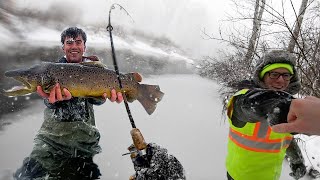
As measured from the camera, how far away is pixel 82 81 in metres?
3.43

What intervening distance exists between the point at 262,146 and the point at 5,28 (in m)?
20.0

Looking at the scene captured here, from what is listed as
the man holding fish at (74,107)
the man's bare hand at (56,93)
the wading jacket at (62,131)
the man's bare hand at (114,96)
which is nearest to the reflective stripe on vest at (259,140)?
the man holding fish at (74,107)

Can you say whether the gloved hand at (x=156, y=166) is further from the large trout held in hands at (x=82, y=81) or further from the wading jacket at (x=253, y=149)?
the large trout held in hands at (x=82, y=81)

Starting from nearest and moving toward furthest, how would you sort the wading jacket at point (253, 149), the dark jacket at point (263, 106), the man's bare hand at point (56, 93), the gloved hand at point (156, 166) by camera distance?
the dark jacket at point (263, 106)
the gloved hand at point (156, 166)
the wading jacket at point (253, 149)
the man's bare hand at point (56, 93)

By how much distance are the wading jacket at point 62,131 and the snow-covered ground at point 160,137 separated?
1.83 feet

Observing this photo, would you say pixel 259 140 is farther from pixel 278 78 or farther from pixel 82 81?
pixel 82 81

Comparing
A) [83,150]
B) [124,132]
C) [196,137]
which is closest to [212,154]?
[196,137]

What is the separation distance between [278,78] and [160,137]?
3.73 m

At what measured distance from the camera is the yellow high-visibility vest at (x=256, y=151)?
2939 mm

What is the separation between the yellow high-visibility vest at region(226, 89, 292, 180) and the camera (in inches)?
116

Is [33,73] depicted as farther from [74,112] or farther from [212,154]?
[212,154]

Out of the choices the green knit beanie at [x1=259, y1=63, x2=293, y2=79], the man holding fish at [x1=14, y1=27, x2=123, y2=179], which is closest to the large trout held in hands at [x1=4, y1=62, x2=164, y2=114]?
the man holding fish at [x1=14, y1=27, x2=123, y2=179]

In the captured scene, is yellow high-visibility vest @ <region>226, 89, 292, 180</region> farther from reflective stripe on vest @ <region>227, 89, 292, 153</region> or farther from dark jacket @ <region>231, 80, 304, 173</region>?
dark jacket @ <region>231, 80, 304, 173</region>

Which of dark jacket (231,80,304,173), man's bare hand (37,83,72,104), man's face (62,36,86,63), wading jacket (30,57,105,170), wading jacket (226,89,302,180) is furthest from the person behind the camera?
wading jacket (30,57,105,170)
